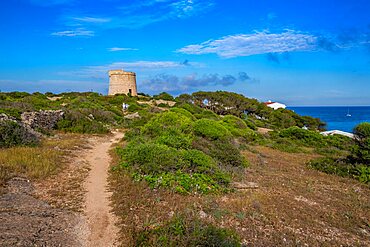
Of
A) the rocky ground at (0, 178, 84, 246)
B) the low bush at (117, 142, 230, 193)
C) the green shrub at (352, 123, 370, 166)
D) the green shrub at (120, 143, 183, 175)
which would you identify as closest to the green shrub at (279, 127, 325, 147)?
the green shrub at (352, 123, 370, 166)

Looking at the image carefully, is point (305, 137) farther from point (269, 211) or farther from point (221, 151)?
point (269, 211)

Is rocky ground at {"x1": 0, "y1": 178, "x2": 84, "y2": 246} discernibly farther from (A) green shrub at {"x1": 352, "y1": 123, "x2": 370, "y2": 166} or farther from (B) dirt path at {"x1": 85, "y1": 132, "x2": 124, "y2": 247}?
(A) green shrub at {"x1": 352, "y1": 123, "x2": 370, "y2": 166}

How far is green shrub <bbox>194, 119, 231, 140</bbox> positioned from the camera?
40.9ft

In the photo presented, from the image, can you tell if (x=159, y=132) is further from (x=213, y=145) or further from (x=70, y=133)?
(x=70, y=133)

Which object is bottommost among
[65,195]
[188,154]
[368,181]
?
[368,181]

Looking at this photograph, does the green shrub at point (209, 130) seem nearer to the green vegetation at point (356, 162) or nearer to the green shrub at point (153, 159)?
the green shrub at point (153, 159)

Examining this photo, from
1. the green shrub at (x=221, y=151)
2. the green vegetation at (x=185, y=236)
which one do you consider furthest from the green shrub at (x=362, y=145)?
the green vegetation at (x=185, y=236)

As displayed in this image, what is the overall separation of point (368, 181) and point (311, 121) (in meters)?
34.3

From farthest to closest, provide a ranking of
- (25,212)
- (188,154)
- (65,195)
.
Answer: (188,154), (65,195), (25,212)

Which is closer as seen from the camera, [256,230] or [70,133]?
[256,230]

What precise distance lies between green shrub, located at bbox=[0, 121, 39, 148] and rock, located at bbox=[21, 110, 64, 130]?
365 centimetres

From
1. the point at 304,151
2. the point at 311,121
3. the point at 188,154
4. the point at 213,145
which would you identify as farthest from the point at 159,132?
the point at 311,121

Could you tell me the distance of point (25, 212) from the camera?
17.6 feet

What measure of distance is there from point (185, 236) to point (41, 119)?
14.7 metres
